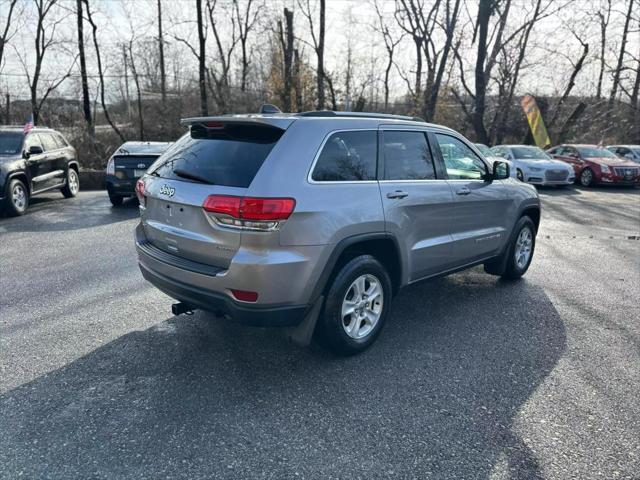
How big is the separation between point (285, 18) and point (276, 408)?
26.5 m

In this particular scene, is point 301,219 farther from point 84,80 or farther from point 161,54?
point 161,54

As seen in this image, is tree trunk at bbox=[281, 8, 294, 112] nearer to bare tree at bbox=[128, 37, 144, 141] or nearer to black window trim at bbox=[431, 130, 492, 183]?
bare tree at bbox=[128, 37, 144, 141]

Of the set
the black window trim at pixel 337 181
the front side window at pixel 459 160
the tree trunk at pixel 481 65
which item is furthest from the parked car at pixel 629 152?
the black window trim at pixel 337 181

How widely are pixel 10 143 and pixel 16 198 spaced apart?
1237 mm

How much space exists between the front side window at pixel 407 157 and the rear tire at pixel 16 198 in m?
8.28

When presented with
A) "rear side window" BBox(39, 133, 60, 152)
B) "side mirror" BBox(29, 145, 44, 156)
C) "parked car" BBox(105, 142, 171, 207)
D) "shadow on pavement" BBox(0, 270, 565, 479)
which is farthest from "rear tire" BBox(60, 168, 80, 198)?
"shadow on pavement" BBox(0, 270, 565, 479)

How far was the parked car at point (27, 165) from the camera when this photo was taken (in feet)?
30.2

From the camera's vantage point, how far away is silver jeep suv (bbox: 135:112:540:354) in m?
3.10

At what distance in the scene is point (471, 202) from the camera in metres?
4.75

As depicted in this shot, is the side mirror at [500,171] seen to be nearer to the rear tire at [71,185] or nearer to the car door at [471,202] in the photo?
the car door at [471,202]

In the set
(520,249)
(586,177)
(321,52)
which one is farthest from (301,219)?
(321,52)

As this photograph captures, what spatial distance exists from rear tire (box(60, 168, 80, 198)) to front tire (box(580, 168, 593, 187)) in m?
16.8

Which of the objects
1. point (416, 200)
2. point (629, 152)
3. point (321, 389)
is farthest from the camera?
point (629, 152)

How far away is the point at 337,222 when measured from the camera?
3.34 metres
